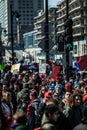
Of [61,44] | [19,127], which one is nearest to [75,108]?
[19,127]

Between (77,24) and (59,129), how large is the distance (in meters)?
117

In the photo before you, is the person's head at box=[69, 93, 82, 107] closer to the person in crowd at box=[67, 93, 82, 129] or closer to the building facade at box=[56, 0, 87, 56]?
the person in crowd at box=[67, 93, 82, 129]

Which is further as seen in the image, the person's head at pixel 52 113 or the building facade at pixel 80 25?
the building facade at pixel 80 25

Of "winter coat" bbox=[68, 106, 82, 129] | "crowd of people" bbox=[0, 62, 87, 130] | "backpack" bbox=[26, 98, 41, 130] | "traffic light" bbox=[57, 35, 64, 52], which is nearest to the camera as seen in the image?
"crowd of people" bbox=[0, 62, 87, 130]

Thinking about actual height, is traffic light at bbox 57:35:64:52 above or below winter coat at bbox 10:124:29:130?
above

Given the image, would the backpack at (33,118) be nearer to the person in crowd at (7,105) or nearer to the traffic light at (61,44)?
the person in crowd at (7,105)

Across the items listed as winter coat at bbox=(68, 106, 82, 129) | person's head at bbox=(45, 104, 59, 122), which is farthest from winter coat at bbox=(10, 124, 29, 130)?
winter coat at bbox=(68, 106, 82, 129)

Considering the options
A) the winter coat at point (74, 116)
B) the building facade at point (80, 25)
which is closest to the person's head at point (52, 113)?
the winter coat at point (74, 116)

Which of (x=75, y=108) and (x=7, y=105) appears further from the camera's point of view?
(x=7, y=105)

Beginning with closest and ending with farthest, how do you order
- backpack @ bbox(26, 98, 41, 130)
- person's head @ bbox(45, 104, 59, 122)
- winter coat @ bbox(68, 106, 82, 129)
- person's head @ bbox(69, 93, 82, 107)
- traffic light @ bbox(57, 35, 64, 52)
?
person's head @ bbox(45, 104, 59, 122) → winter coat @ bbox(68, 106, 82, 129) → person's head @ bbox(69, 93, 82, 107) → backpack @ bbox(26, 98, 41, 130) → traffic light @ bbox(57, 35, 64, 52)

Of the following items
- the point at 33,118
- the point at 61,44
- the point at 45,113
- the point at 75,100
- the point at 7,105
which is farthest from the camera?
the point at 61,44

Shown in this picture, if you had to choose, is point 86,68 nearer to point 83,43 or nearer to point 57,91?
point 57,91

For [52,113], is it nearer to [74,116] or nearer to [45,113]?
[45,113]

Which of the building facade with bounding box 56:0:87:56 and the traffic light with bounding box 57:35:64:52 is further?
the building facade with bounding box 56:0:87:56
